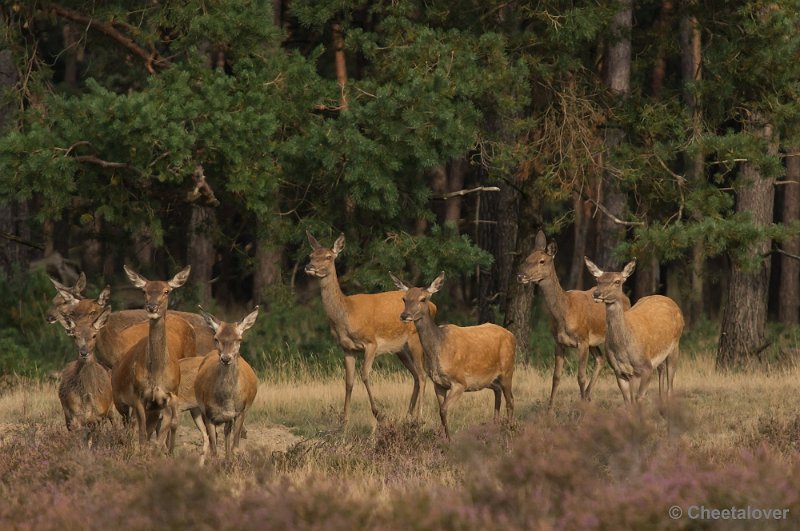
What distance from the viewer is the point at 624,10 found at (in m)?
20.8

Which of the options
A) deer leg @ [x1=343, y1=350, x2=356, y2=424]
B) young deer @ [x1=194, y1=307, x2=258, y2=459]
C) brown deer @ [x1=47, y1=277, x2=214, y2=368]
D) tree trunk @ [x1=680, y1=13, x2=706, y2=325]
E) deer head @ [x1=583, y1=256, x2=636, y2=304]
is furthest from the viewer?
tree trunk @ [x1=680, y1=13, x2=706, y2=325]

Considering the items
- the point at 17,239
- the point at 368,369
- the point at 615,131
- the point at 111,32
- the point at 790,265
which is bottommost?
the point at 368,369

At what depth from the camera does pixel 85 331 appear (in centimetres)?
1371

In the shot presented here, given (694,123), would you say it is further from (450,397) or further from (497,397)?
(450,397)

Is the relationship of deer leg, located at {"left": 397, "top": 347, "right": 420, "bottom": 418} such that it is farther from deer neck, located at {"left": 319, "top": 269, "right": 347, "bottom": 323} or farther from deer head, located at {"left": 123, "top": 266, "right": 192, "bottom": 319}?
deer head, located at {"left": 123, "top": 266, "right": 192, "bottom": 319}

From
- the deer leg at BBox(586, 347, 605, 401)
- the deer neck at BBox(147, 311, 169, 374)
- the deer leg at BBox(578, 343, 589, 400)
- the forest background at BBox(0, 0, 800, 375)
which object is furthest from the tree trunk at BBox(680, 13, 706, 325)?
the deer neck at BBox(147, 311, 169, 374)

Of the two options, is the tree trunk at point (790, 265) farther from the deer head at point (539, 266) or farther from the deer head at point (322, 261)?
the deer head at point (322, 261)

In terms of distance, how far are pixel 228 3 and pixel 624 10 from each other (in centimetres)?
582

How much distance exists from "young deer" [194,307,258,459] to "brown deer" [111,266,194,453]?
1.03ft

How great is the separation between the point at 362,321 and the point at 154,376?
13.6 feet

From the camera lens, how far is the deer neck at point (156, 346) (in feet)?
43.9

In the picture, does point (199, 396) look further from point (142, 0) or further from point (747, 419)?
point (142, 0)

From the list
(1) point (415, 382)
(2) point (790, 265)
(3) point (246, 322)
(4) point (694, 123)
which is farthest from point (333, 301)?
(2) point (790, 265)

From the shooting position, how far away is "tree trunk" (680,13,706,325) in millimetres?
19484
